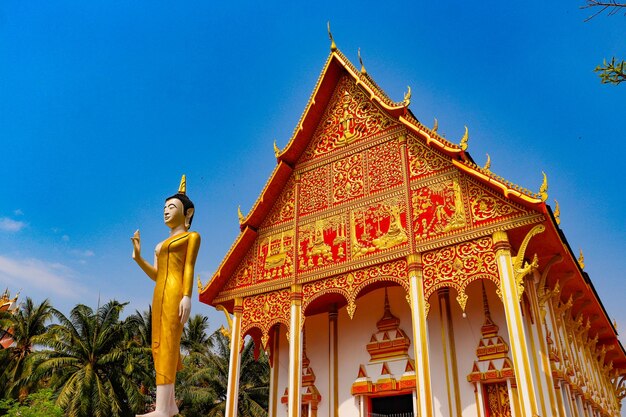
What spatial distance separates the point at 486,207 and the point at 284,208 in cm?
467

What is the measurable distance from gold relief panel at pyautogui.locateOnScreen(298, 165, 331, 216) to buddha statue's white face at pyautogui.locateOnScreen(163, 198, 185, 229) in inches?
219

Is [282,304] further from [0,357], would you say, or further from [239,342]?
[0,357]

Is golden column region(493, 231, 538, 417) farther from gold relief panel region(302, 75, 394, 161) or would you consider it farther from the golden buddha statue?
the golden buddha statue

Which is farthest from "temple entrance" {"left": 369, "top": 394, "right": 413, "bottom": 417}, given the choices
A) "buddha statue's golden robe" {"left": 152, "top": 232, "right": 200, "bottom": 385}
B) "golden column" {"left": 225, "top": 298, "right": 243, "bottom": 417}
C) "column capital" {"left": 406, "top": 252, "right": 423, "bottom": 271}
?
"buddha statue's golden robe" {"left": 152, "top": 232, "right": 200, "bottom": 385}

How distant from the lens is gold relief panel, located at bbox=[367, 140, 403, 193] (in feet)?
34.9

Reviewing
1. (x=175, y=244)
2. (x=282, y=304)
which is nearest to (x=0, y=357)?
(x=282, y=304)

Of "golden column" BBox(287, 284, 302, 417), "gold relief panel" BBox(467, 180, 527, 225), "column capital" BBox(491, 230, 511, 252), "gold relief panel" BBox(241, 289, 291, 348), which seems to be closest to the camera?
"column capital" BBox(491, 230, 511, 252)

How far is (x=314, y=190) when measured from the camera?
468 inches

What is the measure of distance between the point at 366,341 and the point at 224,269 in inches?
138

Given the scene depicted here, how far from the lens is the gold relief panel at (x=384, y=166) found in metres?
10.6

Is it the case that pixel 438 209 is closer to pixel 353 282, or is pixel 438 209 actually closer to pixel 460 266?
pixel 460 266

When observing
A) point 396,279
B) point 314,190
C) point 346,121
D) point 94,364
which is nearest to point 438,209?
point 396,279

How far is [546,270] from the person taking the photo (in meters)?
9.95

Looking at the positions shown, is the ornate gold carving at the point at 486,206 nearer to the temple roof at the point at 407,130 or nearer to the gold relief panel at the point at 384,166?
the temple roof at the point at 407,130
